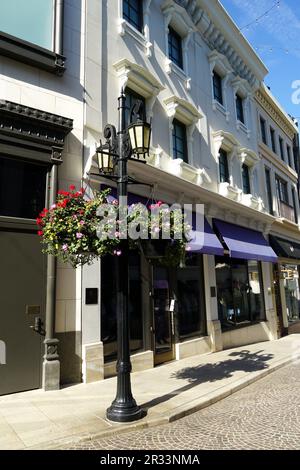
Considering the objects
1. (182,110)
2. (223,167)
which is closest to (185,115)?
(182,110)

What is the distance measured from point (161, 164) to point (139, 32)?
3827 mm

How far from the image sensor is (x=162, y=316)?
9648 millimetres

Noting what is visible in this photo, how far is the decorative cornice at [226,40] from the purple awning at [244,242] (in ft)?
23.5

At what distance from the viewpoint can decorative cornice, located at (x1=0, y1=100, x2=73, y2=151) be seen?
663 centimetres

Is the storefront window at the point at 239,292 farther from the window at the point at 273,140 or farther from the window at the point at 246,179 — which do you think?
the window at the point at 273,140

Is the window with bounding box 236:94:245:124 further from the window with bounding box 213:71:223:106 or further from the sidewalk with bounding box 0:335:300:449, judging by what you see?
the sidewalk with bounding box 0:335:300:449

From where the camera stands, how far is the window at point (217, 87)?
47.9ft

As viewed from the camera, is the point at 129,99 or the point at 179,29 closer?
the point at 129,99

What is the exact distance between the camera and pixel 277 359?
1015 centimetres

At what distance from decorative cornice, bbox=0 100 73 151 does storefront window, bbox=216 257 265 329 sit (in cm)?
725

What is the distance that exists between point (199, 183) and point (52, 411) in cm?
836

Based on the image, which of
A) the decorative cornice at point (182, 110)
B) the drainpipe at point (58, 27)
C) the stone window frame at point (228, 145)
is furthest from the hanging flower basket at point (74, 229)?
the stone window frame at point (228, 145)

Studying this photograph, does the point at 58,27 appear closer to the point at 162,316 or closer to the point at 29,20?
the point at 29,20
